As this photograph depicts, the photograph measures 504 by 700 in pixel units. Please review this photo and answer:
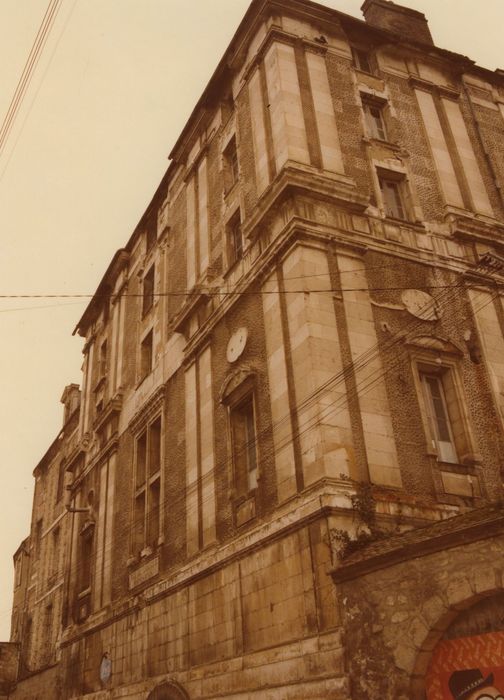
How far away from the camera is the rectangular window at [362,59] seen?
69.6 feet

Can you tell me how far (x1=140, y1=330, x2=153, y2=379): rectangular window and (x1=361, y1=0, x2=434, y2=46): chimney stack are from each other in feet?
42.0

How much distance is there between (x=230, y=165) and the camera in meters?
21.4

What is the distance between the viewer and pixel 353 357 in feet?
47.4

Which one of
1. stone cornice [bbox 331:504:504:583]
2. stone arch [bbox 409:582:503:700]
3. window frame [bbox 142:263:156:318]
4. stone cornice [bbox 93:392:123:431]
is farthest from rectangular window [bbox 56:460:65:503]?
stone arch [bbox 409:582:503:700]

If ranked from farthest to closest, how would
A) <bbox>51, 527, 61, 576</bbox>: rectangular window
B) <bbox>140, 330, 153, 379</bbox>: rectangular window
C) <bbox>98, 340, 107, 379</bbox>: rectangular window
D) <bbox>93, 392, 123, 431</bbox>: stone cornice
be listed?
1. <bbox>51, 527, 61, 576</bbox>: rectangular window
2. <bbox>98, 340, 107, 379</bbox>: rectangular window
3. <bbox>93, 392, 123, 431</bbox>: stone cornice
4. <bbox>140, 330, 153, 379</bbox>: rectangular window

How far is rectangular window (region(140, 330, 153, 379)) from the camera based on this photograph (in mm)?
24277

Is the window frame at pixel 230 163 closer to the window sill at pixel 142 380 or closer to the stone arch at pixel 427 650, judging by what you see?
the window sill at pixel 142 380

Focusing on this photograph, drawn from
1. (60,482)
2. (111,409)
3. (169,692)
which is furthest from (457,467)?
(60,482)

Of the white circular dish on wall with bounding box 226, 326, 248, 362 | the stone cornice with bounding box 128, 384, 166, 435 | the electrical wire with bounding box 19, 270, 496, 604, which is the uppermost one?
the stone cornice with bounding box 128, 384, 166, 435

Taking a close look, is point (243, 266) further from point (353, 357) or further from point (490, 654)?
point (490, 654)

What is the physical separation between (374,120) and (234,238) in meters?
5.16

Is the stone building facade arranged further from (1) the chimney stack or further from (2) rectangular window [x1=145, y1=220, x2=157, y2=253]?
(2) rectangular window [x1=145, y1=220, x2=157, y2=253]

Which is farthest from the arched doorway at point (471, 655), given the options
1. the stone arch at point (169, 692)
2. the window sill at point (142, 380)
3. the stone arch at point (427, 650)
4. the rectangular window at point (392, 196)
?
the window sill at point (142, 380)

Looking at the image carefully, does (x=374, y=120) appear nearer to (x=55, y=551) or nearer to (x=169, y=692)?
(x=169, y=692)
